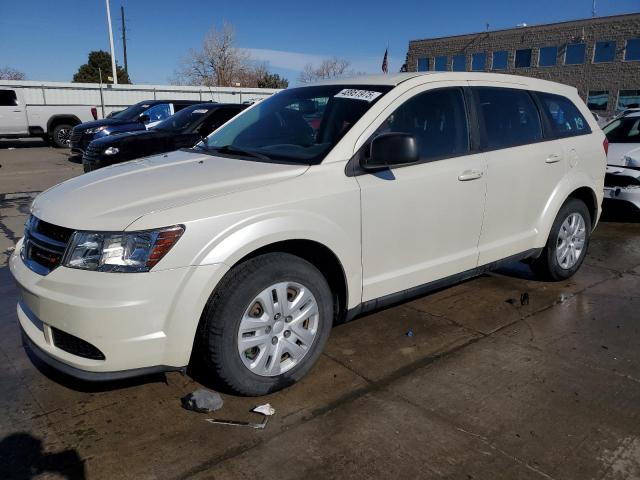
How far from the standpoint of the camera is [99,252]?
2410 millimetres

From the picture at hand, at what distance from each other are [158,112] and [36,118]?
6.09m

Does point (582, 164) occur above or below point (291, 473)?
above

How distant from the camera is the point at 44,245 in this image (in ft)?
8.64

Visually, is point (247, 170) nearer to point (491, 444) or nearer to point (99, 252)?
point (99, 252)

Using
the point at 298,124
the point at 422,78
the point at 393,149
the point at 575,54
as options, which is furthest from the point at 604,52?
the point at 393,149

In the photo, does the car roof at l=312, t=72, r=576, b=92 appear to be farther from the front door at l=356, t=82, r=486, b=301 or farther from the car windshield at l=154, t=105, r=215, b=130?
the car windshield at l=154, t=105, r=215, b=130

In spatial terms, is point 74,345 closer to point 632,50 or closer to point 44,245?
point 44,245

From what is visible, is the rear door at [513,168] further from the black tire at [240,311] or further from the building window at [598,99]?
the building window at [598,99]

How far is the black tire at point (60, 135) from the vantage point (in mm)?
17562

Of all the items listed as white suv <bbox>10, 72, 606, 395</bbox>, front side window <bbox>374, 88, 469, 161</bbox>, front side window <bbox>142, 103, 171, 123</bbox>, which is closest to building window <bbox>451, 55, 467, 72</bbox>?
front side window <bbox>142, 103, 171, 123</bbox>

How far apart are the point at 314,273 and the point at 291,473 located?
1053 millimetres

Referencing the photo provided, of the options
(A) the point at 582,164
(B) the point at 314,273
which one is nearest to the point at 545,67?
(A) the point at 582,164

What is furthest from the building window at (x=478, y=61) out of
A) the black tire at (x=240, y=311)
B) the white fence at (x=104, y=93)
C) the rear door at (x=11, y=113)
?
the black tire at (x=240, y=311)

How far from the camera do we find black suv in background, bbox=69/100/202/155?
12297mm
